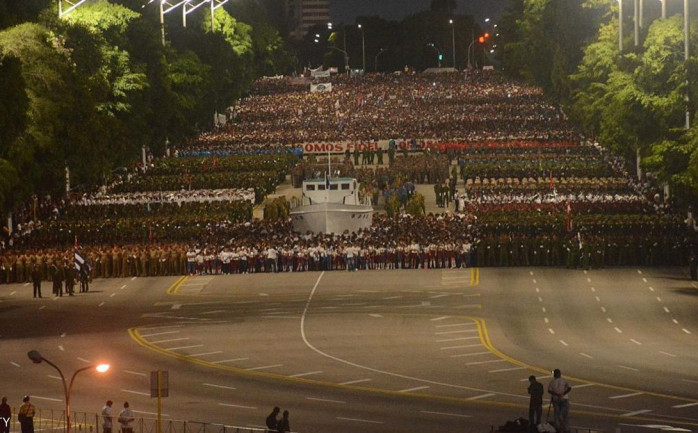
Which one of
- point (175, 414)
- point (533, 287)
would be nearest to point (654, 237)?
point (533, 287)

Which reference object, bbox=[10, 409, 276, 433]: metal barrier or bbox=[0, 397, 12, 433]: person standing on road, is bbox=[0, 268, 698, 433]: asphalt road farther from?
bbox=[0, 397, 12, 433]: person standing on road

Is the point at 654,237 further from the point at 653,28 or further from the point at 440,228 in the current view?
the point at 653,28

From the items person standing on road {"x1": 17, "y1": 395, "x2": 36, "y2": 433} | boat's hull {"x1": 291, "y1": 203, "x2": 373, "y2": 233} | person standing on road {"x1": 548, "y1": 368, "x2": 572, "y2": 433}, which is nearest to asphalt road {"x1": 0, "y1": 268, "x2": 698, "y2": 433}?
person standing on road {"x1": 548, "y1": 368, "x2": 572, "y2": 433}

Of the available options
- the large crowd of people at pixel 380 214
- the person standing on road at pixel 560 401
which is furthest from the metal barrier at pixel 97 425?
the large crowd of people at pixel 380 214

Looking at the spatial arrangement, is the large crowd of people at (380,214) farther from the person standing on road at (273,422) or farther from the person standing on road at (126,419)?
the person standing on road at (273,422)

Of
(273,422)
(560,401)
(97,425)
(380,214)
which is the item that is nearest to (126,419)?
(97,425)

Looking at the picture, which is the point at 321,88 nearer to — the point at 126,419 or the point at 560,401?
the point at 126,419
